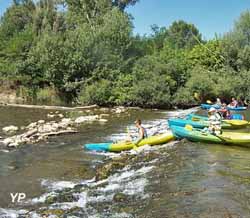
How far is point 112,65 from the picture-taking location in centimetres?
3916

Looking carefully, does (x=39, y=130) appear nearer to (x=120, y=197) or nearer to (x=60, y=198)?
(x=60, y=198)

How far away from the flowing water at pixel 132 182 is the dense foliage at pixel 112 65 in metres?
18.5

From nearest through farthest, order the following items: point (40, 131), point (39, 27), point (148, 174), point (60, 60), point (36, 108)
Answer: point (148, 174) → point (40, 131) → point (36, 108) → point (60, 60) → point (39, 27)

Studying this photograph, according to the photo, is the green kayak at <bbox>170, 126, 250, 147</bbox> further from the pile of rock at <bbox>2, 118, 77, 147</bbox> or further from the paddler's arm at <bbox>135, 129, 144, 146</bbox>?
the pile of rock at <bbox>2, 118, 77, 147</bbox>

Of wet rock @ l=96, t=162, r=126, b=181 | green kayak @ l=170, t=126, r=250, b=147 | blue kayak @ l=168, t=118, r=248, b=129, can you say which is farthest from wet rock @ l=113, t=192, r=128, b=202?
blue kayak @ l=168, t=118, r=248, b=129

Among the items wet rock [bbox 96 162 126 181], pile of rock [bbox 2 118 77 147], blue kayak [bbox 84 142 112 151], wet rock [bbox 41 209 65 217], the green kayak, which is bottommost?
wet rock [bbox 41 209 65 217]

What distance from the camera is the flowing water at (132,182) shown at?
830cm

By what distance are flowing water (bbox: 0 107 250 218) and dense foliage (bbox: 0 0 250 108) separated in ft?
60.6

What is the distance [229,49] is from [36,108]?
18.8 m

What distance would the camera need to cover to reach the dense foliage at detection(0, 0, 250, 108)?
3444cm

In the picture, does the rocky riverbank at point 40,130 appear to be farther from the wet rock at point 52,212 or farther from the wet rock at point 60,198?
the wet rock at point 52,212

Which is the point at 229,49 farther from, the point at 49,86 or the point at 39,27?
the point at 39,27

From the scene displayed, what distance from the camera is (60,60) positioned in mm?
38406

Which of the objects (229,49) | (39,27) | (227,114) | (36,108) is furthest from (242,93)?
(39,27)
